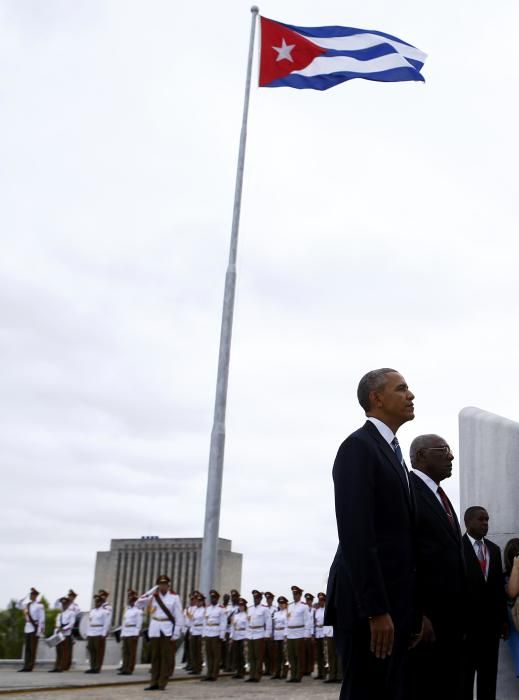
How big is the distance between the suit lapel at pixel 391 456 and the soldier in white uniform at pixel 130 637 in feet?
45.1

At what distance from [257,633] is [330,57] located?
38.1 feet

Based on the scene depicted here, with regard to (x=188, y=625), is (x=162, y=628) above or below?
above

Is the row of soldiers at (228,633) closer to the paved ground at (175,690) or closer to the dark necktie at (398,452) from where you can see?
the paved ground at (175,690)

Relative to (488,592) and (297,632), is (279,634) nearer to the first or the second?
(297,632)

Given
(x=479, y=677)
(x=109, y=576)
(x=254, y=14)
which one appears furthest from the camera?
(x=109, y=576)

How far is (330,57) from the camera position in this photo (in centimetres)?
1761

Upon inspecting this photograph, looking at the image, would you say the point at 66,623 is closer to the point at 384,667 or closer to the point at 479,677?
the point at 479,677

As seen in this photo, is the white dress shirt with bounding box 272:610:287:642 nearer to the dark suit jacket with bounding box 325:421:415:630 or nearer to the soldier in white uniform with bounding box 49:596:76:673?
the soldier in white uniform with bounding box 49:596:76:673

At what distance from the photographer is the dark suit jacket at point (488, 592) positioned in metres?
6.12

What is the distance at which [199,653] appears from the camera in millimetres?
17016

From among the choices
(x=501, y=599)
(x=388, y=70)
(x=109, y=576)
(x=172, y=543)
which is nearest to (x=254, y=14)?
(x=388, y=70)

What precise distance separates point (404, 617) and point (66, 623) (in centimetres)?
1579

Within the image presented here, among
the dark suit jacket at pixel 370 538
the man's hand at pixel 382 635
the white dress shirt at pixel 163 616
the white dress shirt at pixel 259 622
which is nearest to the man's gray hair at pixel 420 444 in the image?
the dark suit jacket at pixel 370 538

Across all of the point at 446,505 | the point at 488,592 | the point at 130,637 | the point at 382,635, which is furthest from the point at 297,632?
the point at 382,635
